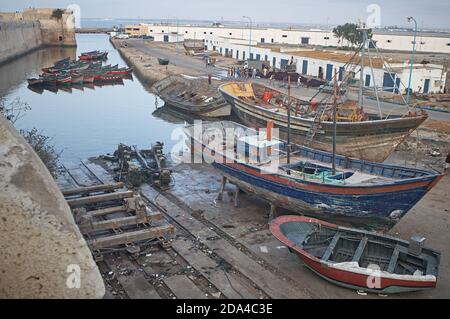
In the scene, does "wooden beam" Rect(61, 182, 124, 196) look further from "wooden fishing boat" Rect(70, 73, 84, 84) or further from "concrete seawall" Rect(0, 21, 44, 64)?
"concrete seawall" Rect(0, 21, 44, 64)

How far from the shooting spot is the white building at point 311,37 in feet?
212

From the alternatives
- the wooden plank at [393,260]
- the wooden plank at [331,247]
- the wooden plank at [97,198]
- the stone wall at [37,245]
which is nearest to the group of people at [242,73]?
the wooden plank at [97,198]

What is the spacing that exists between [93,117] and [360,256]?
25744 mm

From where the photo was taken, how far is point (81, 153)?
2181 cm

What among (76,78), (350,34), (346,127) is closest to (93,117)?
(76,78)

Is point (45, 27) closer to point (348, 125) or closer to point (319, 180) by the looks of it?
point (348, 125)

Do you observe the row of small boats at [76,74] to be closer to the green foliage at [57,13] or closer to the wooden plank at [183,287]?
the wooden plank at [183,287]

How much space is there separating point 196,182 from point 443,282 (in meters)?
9.12

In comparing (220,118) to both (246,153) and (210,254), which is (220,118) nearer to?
(246,153)

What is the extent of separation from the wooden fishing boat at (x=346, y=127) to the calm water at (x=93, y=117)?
6124mm

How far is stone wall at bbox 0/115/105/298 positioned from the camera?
548cm

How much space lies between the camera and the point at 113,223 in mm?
10836

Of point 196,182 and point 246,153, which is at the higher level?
point 246,153
